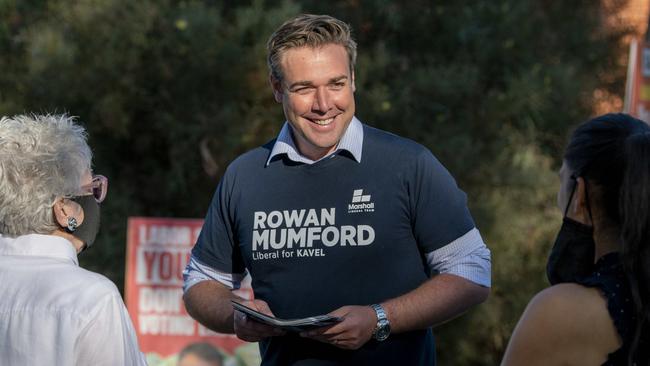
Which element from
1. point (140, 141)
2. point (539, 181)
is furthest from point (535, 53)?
point (140, 141)

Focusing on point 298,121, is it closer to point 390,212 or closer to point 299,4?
point 390,212

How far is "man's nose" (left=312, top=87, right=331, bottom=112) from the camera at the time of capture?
3.52 metres

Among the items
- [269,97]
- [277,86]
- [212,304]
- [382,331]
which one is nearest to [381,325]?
[382,331]

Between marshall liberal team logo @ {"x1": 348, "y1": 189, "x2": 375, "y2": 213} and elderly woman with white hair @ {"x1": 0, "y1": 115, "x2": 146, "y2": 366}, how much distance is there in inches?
33.8

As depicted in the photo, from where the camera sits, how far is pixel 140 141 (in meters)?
8.38

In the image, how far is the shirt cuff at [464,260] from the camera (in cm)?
338

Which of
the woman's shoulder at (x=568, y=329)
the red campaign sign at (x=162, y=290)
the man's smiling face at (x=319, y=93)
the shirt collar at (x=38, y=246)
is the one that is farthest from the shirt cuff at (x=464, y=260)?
the red campaign sign at (x=162, y=290)

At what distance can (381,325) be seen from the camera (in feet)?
10.7

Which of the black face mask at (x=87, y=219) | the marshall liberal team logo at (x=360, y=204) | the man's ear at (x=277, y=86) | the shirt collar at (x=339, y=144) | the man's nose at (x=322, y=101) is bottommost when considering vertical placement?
Answer: the black face mask at (x=87, y=219)

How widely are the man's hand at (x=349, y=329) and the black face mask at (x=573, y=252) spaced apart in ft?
1.95

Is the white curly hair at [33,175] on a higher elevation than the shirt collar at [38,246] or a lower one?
higher

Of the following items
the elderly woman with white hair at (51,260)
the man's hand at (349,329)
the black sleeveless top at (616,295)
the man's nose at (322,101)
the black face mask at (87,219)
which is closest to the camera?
the black sleeveless top at (616,295)

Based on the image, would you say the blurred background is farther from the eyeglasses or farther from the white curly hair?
the white curly hair

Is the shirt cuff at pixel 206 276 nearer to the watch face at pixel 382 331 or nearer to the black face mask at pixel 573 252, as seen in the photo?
the watch face at pixel 382 331
